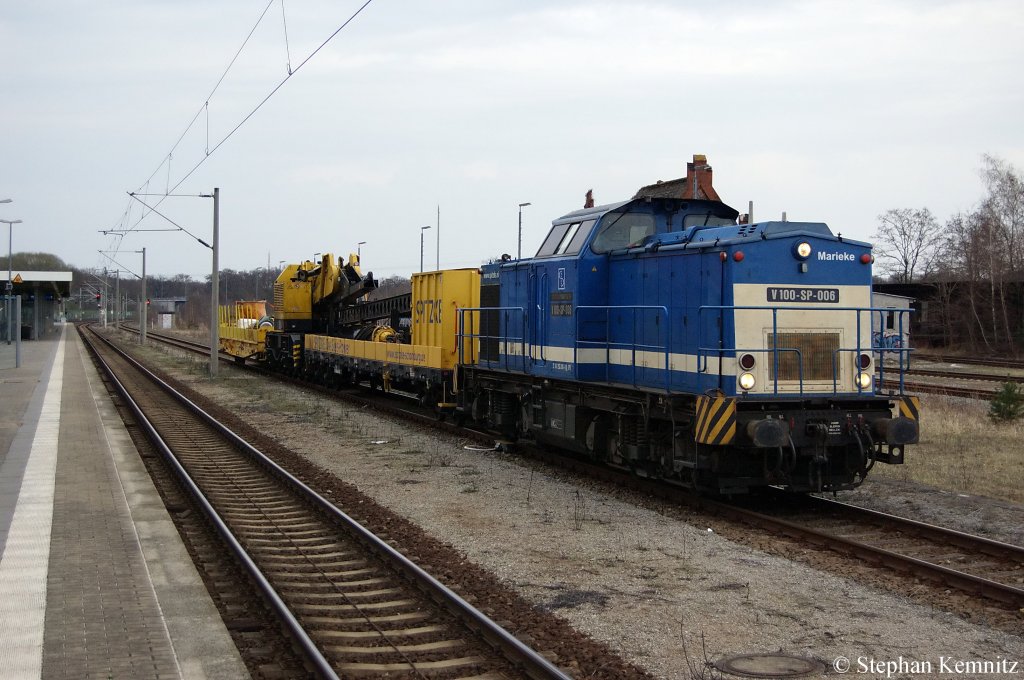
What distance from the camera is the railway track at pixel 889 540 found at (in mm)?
7451

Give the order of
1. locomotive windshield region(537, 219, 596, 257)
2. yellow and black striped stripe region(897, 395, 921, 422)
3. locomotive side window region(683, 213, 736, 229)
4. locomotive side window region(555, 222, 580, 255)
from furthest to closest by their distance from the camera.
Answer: locomotive side window region(555, 222, 580, 255) → locomotive windshield region(537, 219, 596, 257) → locomotive side window region(683, 213, 736, 229) → yellow and black striped stripe region(897, 395, 921, 422)

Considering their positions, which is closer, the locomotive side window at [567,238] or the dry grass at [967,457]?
the dry grass at [967,457]

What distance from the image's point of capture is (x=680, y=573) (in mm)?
7922

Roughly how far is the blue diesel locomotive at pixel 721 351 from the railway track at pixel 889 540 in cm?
29

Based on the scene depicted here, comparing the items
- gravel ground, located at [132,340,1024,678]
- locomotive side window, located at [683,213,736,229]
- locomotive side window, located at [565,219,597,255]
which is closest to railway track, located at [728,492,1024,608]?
gravel ground, located at [132,340,1024,678]

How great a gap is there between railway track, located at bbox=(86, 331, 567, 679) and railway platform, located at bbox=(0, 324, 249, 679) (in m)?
0.53

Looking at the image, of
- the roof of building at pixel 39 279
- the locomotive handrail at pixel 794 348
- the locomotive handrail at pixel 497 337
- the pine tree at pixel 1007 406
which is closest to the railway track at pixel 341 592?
the locomotive handrail at pixel 497 337

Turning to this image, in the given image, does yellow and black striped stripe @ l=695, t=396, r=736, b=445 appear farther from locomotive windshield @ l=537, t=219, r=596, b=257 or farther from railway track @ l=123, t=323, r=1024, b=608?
locomotive windshield @ l=537, t=219, r=596, b=257

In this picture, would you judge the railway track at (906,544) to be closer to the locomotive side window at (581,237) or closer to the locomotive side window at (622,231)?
the locomotive side window at (622,231)

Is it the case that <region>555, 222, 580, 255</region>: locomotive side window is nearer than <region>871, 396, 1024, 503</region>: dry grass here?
No

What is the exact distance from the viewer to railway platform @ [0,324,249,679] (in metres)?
5.71

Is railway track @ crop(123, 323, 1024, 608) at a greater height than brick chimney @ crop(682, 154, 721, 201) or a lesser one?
lesser

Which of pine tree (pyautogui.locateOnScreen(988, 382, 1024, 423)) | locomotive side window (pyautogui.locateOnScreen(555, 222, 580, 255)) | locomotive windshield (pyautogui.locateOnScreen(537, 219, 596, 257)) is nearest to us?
locomotive windshield (pyautogui.locateOnScreen(537, 219, 596, 257))

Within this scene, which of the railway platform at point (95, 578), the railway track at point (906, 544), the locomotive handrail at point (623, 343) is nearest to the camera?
the railway platform at point (95, 578)
